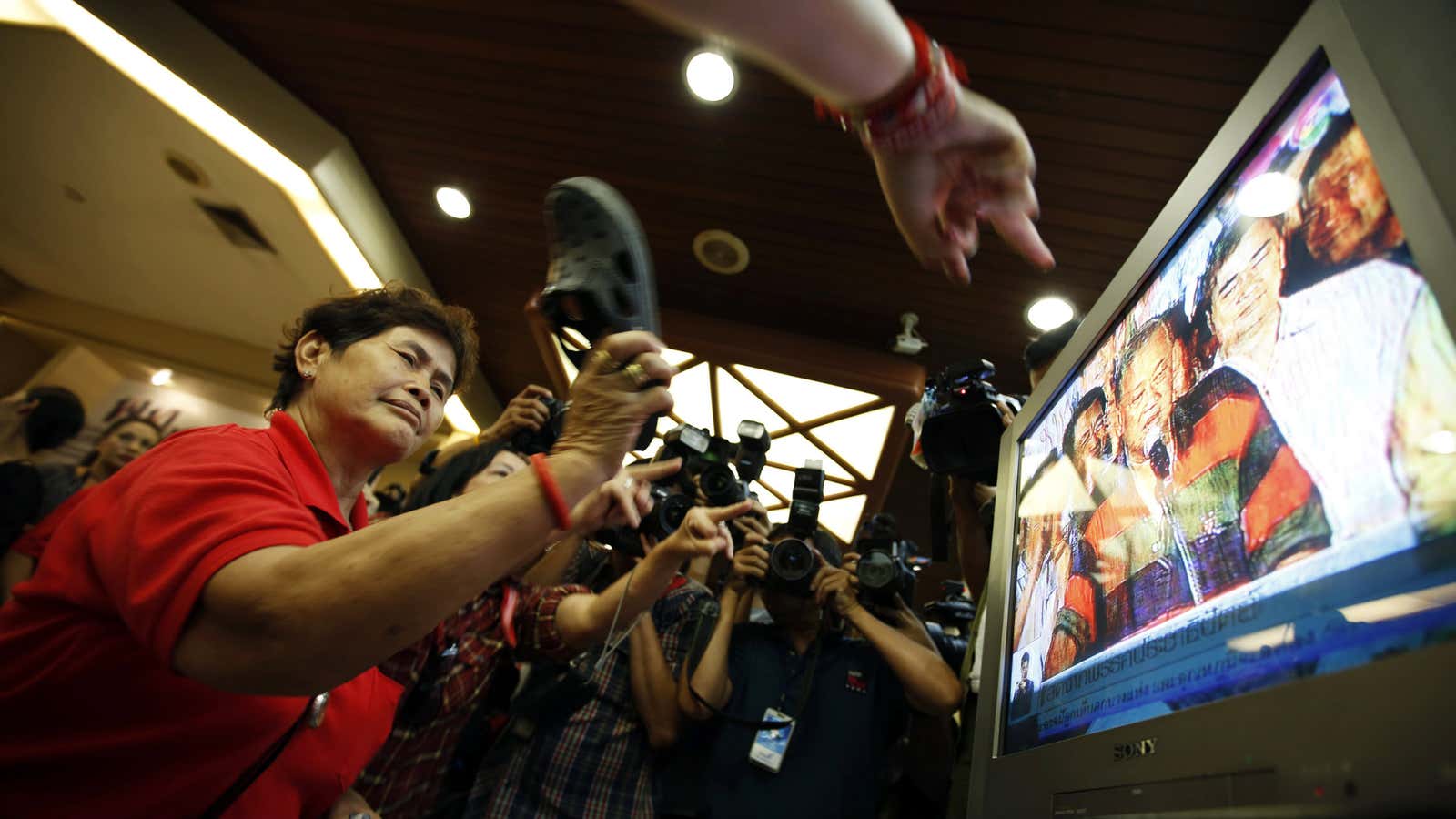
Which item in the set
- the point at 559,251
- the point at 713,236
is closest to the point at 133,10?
the point at 713,236

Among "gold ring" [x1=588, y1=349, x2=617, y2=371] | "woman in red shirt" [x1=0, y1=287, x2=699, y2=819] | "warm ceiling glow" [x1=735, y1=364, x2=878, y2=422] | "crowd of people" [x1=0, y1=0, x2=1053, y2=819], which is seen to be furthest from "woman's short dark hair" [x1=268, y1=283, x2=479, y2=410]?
"warm ceiling glow" [x1=735, y1=364, x2=878, y2=422]

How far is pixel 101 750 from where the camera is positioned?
2.65 ft

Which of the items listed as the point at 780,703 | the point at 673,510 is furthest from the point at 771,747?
the point at 673,510

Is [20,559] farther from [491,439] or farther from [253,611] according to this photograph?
[253,611]

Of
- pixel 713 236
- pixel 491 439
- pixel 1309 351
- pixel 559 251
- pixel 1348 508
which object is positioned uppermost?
pixel 713 236

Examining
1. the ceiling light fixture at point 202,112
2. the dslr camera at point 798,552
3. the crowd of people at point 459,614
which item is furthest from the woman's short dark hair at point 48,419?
the dslr camera at point 798,552

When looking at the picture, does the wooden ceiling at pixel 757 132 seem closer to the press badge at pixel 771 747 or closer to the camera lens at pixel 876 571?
the camera lens at pixel 876 571

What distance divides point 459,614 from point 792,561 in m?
0.90

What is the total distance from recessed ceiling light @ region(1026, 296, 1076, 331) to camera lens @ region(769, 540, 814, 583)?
190 centimetres

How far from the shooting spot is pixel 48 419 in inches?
118

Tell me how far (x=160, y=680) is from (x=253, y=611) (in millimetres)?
361

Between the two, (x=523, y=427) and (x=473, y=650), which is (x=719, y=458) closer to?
(x=523, y=427)

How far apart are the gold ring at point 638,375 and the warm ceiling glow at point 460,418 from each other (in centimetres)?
463

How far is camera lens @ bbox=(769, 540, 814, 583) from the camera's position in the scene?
1.95 metres
